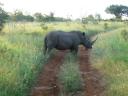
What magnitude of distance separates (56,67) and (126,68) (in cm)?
232

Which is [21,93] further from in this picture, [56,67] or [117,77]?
[56,67]

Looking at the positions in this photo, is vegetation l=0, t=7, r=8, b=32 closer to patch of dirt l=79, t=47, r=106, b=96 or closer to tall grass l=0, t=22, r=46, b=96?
patch of dirt l=79, t=47, r=106, b=96

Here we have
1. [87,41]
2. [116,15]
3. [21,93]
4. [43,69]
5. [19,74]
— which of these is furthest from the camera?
[116,15]

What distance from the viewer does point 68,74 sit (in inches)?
345

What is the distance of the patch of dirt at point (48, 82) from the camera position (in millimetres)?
7717

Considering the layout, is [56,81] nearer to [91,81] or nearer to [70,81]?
[70,81]

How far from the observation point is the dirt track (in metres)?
7.73

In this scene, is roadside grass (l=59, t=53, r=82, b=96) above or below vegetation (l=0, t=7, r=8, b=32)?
below

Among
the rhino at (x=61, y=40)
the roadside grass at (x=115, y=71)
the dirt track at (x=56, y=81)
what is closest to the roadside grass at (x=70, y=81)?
the dirt track at (x=56, y=81)

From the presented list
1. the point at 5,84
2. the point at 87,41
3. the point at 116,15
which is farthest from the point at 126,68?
the point at 116,15

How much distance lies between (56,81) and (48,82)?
201 millimetres

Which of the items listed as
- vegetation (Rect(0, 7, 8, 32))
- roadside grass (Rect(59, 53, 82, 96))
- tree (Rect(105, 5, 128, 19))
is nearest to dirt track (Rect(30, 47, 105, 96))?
roadside grass (Rect(59, 53, 82, 96))

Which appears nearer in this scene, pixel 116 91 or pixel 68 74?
pixel 116 91

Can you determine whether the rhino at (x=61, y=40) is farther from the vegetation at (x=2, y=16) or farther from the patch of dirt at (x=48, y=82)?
the vegetation at (x=2, y=16)
